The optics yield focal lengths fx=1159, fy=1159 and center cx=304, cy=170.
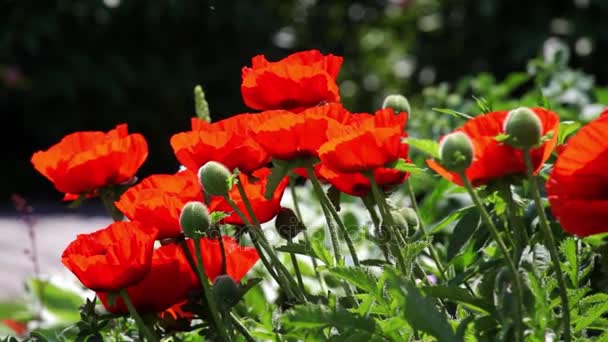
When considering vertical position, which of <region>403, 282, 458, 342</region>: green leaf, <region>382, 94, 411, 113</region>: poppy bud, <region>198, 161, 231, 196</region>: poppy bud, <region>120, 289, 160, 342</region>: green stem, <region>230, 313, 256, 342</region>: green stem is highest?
<region>382, 94, 411, 113</region>: poppy bud

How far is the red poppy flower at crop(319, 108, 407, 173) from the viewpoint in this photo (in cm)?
98

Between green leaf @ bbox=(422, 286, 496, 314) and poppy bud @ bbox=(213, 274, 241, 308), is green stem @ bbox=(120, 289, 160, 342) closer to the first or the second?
poppy bud @ bbox=(213, 274, 241, 308)

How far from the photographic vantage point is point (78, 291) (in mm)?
2045

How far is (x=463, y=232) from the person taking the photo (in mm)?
1236

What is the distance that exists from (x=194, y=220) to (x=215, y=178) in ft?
0.15

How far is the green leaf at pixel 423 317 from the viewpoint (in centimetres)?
86

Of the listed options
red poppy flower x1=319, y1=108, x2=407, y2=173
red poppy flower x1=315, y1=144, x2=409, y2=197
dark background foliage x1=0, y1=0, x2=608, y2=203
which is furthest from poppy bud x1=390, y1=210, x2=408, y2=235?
dark background foliage x1=0, y1=0, x2=608, y2=203

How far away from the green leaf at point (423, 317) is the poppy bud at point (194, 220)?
22cm

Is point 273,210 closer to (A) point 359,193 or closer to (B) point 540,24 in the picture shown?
(A) point 359,193

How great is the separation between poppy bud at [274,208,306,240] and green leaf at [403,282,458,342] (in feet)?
1.11

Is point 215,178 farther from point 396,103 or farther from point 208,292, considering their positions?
point 396,103

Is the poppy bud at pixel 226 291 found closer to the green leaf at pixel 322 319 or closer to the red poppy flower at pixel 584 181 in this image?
the green leaf at pixel 322 319

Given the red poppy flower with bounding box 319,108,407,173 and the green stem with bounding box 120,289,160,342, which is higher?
the red poppy flower with bounding box 319,108,407,173

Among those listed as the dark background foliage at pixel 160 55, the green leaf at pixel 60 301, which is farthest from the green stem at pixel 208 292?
the dark background foliage at pixel 160 55
